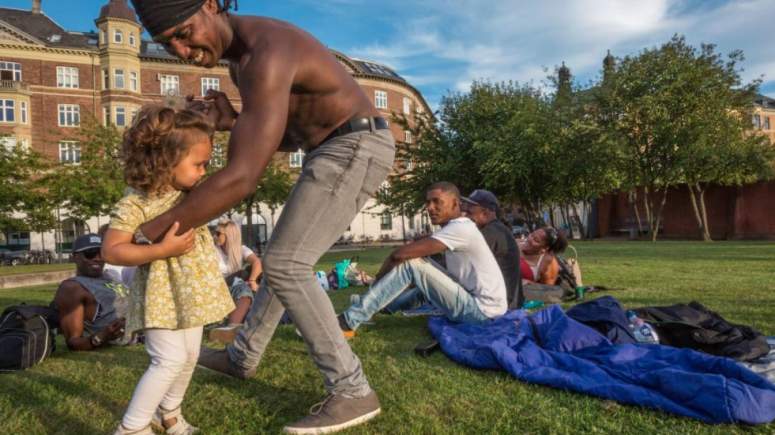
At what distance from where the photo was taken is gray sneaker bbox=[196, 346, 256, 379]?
10.8 feet

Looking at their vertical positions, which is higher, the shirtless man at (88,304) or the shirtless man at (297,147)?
the shirtless man at (297,147)

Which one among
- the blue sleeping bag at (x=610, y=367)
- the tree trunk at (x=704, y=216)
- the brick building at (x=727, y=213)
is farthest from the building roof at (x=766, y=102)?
the blue sleeping bag at (x=610, y=367)

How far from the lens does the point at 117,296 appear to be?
5281 mm

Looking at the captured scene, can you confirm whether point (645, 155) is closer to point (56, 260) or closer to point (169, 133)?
point (169, 133)

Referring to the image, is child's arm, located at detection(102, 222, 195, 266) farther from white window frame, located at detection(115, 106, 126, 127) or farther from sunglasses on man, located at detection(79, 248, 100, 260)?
white window frame, located at detection(115, 106, 126, 127)

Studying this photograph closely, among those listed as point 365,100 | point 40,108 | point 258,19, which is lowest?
point 365,100

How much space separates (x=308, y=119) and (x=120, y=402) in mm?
2002

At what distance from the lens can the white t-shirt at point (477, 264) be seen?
4734 millimetres

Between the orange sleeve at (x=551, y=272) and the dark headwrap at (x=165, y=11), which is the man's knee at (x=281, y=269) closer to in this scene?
the dark headwrap at (x=165, y=11)

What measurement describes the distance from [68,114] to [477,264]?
157 feet

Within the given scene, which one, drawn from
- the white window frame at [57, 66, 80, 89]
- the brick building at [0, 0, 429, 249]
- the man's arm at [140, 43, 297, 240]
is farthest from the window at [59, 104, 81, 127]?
the man's arm at [140, 43, 297, 240]

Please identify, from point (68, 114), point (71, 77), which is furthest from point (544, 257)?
point (71, 77)

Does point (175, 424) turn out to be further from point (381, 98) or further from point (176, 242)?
point (381, 98)

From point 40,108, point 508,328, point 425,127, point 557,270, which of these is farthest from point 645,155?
point 40,108
